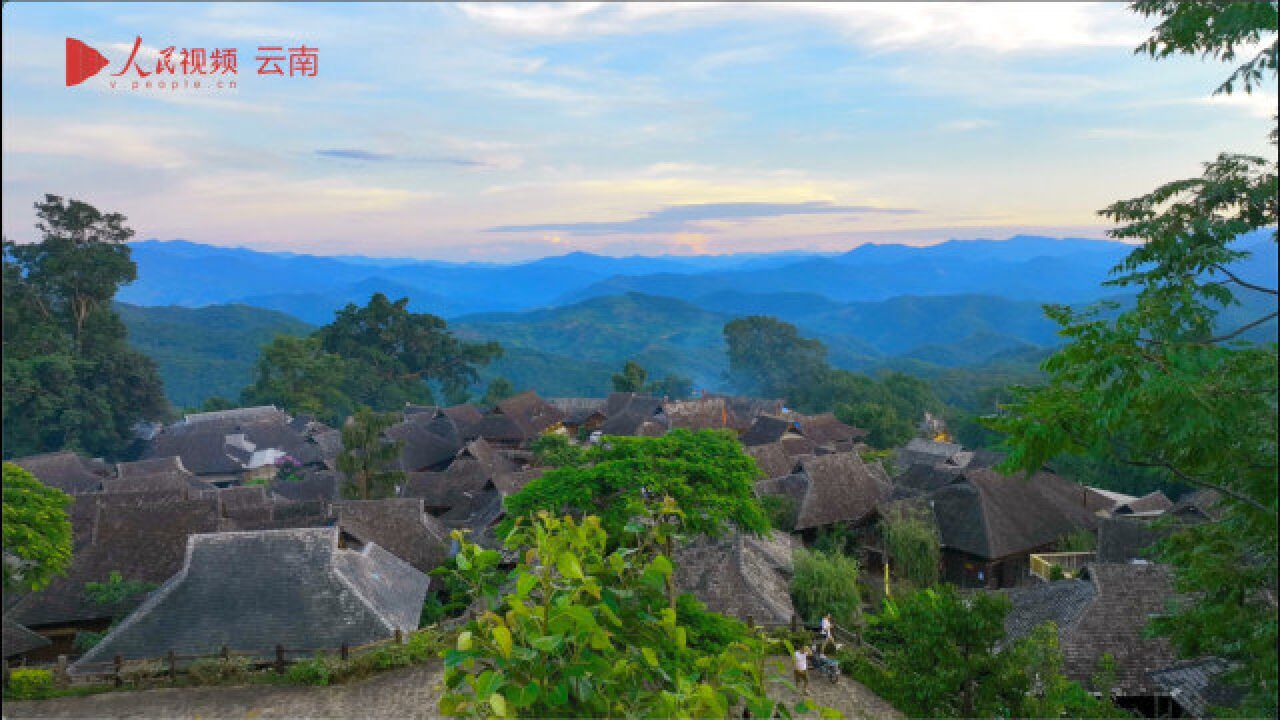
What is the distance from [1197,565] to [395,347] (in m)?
70.0

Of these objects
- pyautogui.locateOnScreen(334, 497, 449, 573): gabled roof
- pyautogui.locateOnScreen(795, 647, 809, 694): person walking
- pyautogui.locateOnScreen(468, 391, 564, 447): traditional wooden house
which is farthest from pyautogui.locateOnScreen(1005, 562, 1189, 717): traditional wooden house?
pyautogui.locateOnScreen(468, 391, 564, 447): traditional wooden house

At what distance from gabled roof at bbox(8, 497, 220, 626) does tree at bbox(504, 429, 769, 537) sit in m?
12.4

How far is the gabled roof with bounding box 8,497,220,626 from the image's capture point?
58.0ft

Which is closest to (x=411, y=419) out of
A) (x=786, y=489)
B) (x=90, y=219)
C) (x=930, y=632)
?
(x=90, y=219)

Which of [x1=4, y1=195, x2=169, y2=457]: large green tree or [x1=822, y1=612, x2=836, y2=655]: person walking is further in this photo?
[x1=4, y1=195, x2=169, y2=457]: large green tree

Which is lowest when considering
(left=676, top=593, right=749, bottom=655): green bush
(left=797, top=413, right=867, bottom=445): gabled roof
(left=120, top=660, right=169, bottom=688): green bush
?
(left=797, top=413, right=867, bottom=445): gabled roof

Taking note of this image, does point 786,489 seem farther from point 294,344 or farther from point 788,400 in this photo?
point 788,400

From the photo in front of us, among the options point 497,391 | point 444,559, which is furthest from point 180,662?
point 497,391

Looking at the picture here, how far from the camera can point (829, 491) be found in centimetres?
2636

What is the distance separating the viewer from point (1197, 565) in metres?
6.72

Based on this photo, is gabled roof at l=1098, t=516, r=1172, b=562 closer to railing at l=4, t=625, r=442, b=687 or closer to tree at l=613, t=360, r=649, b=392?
railing at l=4, t=625, r=442, b=687

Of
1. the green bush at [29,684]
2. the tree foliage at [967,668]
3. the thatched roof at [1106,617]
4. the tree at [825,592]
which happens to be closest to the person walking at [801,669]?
the tree foliage at [967,668]

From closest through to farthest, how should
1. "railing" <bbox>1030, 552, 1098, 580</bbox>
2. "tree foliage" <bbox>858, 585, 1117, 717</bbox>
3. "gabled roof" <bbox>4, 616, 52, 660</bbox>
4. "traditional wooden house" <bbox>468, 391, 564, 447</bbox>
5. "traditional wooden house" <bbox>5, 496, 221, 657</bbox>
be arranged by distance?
"tree foliage" <bbox>858, 585, 1117, 717</bbox>
"gabled roof" <bbox>4, 616, 52, 660</bbox>
"traditional wooden house" <bbox>5, 496, 221, 657</bbox>
"railing" <bbox>1030, 552, 1098, 580</bbox>
"traditional wooden house" <bbox>468, 391, 564, 447</bbox>

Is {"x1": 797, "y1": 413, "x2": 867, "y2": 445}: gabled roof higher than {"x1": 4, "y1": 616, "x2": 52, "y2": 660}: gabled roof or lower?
lower
